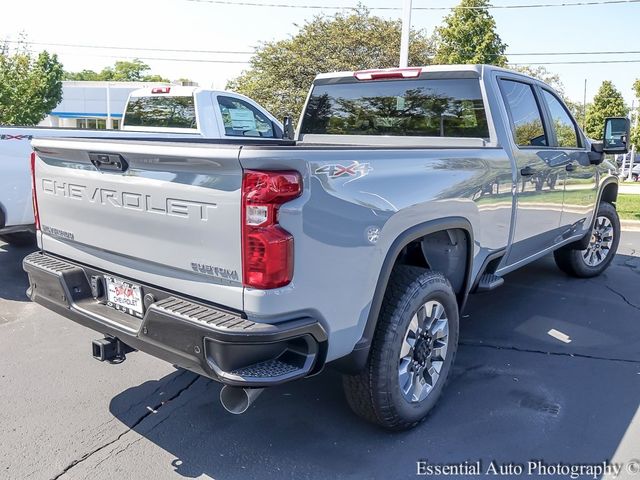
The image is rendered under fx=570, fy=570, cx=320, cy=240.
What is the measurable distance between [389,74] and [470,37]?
1952cm

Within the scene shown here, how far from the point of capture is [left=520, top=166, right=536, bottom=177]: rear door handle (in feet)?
13.6

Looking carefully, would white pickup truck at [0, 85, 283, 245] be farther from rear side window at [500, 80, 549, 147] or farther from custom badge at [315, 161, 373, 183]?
custom badge at [315, 161, 373, 183]

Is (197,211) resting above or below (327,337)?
above

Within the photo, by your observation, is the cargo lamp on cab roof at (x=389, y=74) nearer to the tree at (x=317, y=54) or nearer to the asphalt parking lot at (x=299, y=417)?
the asphalt parking lot at (x=299, y=417)

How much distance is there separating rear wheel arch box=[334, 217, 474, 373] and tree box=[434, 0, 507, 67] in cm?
1976

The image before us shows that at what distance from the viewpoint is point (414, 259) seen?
11.6 feet

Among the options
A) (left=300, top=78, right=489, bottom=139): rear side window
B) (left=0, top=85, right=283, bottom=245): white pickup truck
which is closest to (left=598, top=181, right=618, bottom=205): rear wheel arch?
Result: (left=300, top=78, right=489, bottom=139): rear side window

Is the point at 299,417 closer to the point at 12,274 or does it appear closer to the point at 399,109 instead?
the point at 399,109

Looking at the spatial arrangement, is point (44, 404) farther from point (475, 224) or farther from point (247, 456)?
point (475, 224)

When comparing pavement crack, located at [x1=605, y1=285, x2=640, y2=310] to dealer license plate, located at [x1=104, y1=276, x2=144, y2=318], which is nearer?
dealer license plate, located at [x1=104, y1=276, x2=144, y2=318]

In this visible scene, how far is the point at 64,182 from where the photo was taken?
10.3 feet

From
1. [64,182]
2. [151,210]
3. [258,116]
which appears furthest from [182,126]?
[151,210]

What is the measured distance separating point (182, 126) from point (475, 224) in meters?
5.85

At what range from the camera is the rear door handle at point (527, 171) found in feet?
13.6
